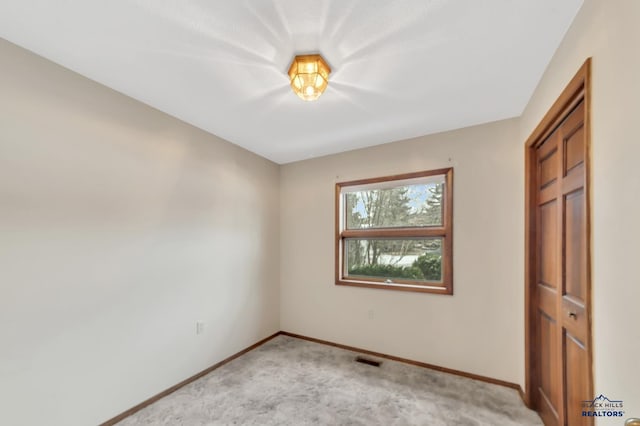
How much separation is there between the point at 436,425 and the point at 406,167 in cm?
236

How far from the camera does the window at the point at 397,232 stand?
2762 mm

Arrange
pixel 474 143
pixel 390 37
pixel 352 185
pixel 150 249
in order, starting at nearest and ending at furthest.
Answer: pixel 390 37, pixel 150 249, pixel 474 143, pixel 352 185

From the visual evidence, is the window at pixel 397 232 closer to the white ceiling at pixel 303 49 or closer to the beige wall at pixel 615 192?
the white ceiling at pixel 303 49

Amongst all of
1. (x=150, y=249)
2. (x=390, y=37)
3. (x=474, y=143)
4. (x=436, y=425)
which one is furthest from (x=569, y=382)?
(x=150, y=249)

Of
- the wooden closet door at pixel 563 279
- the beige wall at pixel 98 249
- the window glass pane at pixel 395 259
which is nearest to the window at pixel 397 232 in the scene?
the window glass pane at pixel 395 259

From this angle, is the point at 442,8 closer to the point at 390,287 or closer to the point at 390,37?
the point at 390,37

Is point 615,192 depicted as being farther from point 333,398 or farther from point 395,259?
point 333,398

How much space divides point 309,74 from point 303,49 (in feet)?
0.46

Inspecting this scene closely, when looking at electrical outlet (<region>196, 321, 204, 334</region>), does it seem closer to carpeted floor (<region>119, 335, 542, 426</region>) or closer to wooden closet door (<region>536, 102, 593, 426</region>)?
carpeted floor (<region>119, 335, 542, 426</region>)

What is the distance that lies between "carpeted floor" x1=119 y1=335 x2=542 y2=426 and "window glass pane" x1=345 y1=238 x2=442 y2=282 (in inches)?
38.4

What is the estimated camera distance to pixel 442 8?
4.12 ft

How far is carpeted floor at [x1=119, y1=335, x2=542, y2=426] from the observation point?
6.38 feet

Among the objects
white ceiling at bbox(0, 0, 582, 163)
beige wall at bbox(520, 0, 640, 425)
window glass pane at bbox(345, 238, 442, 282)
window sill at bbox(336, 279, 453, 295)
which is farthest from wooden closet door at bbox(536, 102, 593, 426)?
window glass pane at bbox(345, 238, 442, 282)

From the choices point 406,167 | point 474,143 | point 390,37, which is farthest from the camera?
point 406,167
